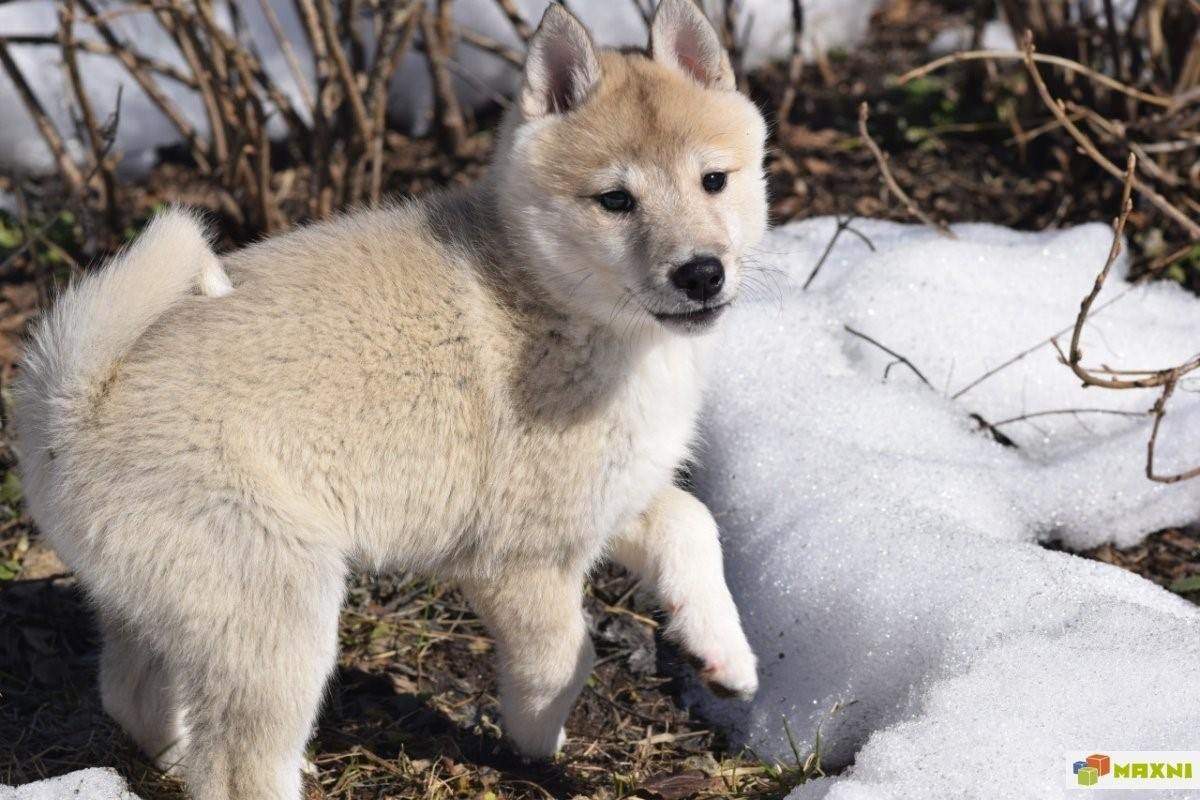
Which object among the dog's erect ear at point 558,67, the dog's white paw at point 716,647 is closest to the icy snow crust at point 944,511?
the dog's white paw at point 716,647

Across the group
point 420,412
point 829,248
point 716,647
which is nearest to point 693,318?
point 420,412

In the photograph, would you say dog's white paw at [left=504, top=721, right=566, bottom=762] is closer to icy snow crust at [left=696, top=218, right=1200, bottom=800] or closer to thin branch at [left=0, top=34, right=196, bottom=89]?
icy snow crust at [left=696, top=218, right=1200, bottom=800]

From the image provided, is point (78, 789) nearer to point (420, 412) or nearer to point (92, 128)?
point (420, 412)

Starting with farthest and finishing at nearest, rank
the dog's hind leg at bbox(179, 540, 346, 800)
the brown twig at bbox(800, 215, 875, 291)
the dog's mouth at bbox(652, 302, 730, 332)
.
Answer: the brown twig at bbox(800, 215, 875, 291)
the dog's mouth at bbox(652, 302, 730, 332)
the dog's hind leg at bbox(179, 540, 346, 800)

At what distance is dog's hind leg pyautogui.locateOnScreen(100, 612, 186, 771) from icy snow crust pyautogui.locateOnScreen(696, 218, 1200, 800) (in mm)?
1467

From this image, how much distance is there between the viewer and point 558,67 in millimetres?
3381

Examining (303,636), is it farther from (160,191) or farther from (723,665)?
(160,191)

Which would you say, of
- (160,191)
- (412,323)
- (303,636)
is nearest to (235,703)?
(303,636)

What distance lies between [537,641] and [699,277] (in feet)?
3.22

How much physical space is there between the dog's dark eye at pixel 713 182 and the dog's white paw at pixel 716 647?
1023 millimetres

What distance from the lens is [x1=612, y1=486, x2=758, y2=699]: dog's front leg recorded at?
3303mm

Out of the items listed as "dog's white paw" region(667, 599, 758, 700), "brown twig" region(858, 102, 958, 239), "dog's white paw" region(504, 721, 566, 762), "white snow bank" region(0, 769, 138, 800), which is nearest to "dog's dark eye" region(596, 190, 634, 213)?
"dog's white paw" region(667, 599, 758, 700)

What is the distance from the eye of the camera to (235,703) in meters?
2.89

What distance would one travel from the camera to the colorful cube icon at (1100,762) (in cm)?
296
